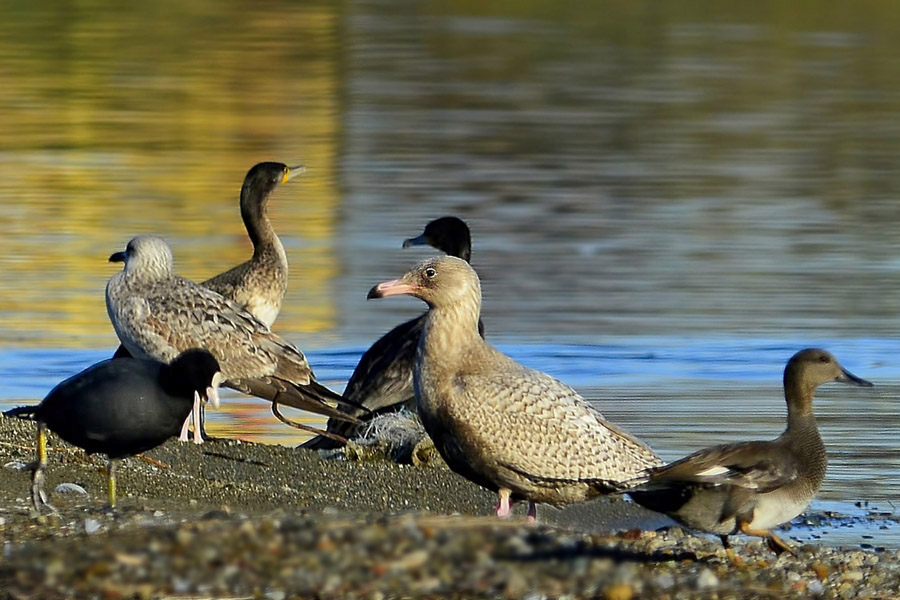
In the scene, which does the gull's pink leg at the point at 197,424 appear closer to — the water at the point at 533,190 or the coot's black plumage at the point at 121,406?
the water at the point at 533,190

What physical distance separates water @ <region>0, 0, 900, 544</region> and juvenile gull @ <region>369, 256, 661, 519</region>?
6.71 ft

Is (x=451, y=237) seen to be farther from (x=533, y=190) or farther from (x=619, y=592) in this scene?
(x=533, y=190)

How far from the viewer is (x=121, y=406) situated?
7820mm

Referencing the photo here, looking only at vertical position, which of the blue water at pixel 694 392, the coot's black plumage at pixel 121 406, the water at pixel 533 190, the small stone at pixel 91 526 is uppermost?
the coot's black plumage at pixel 121 406

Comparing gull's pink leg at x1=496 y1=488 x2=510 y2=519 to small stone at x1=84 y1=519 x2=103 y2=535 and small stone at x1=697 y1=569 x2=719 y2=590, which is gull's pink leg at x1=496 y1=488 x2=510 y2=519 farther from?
small stone at x1=84 y1=519 x2=103 y2=535

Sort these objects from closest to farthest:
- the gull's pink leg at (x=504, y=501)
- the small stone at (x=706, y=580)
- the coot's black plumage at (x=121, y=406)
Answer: the small stone at (x=706, y=580), the coot's black plumage at (x=121, y=406), the gull's pink leg at (x=504, y=501)

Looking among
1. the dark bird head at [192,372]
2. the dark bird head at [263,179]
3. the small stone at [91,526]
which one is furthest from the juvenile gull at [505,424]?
the dark bird head at [263,179]

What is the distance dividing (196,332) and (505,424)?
8.00 ft

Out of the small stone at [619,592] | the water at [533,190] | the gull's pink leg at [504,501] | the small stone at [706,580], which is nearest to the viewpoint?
the small stone at [619,592]

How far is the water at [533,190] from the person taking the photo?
12.8 meters

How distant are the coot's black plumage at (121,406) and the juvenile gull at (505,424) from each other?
3.31 ft

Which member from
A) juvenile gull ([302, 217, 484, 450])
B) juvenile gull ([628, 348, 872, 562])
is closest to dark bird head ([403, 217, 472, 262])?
juvenile gull ([302, 217, 484, 450])

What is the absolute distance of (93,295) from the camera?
14711 mm

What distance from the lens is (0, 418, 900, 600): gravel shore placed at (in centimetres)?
595
